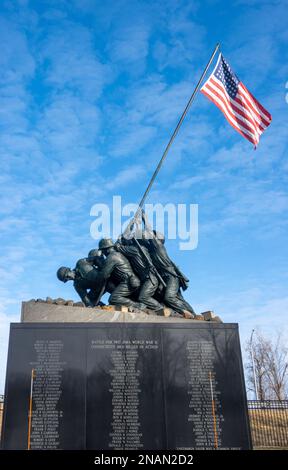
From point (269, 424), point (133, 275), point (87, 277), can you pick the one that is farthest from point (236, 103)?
point (269, 424)

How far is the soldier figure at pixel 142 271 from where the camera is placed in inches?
489

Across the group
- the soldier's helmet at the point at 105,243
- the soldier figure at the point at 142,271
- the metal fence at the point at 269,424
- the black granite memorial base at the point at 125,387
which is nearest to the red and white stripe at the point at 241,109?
the soldier figure at the point at 142,271

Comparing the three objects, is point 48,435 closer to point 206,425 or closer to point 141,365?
point 141,365

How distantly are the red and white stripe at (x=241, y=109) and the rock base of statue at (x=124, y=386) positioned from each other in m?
6.50

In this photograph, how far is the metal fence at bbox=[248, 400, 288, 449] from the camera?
21.7 metres

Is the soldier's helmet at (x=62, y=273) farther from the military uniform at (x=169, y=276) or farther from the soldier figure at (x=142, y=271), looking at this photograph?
the military uniform at (x=169, y=276)

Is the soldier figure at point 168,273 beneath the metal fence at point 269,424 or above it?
above

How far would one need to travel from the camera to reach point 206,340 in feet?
35.3

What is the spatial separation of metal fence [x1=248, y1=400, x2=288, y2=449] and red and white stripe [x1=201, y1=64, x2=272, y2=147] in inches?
567

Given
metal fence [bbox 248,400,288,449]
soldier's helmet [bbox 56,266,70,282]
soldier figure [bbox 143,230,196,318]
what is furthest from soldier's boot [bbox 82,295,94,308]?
metal fence [bbox 248,400,288,449]

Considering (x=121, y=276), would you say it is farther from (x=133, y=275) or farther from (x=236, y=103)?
(x=236, y=103)
